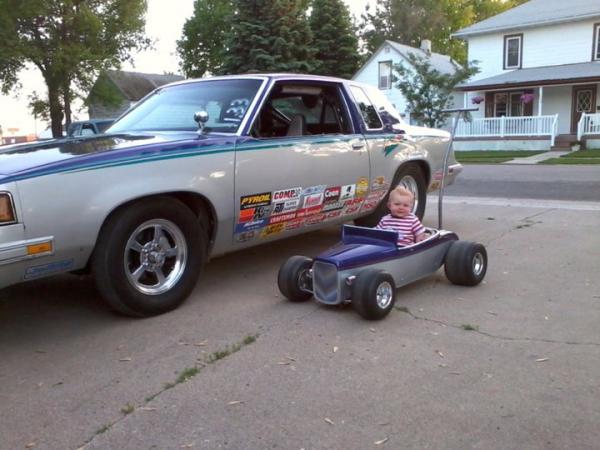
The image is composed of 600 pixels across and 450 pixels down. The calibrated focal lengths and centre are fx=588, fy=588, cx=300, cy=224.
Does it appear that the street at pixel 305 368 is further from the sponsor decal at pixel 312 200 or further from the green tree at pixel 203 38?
the green tree at pixel 203 38

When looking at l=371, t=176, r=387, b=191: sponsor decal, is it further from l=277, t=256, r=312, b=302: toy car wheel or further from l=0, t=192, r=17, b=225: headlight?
l=0, t=192, r=17, b=225: headlight

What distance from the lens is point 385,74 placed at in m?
35.5

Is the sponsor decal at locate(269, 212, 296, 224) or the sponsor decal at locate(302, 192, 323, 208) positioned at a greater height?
the sponsor decal at locate(302, 192, 323, 208)

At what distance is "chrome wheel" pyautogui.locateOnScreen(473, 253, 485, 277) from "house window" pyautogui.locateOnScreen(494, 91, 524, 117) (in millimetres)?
26895

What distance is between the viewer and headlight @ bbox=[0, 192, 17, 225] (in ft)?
10.5

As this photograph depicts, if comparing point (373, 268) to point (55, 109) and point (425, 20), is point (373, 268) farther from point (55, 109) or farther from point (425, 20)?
point (425, 20)

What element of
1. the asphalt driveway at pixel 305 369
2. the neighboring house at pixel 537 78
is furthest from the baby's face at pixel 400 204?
the neighboring house at pixel 537 78

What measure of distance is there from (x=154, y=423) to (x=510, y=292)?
300 cm

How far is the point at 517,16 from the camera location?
96.9 ft

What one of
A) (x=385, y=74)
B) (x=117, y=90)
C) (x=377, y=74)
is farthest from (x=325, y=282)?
(x=117, y=90)

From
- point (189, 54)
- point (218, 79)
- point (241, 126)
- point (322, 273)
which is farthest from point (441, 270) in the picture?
point (189, 54)

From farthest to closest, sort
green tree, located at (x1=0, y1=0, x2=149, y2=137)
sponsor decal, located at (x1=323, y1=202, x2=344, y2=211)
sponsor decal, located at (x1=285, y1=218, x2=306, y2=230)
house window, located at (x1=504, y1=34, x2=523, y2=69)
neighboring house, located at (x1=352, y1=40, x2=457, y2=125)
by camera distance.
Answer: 1. neighboring house, located at (x1=352, y1=40, x2=457, y2=125)
2. green tree, located at (x1=0, y1=0, x2=149, y2=137)
3. house window, located at (x1=504, y1=34, x2=523, y2=69)
4. sponsor decal, located at (x1=323, y1=202, x2=344, y2=211)
5. sponsor decal, located at (x1=285, y1=218, x2=306, y2=230)

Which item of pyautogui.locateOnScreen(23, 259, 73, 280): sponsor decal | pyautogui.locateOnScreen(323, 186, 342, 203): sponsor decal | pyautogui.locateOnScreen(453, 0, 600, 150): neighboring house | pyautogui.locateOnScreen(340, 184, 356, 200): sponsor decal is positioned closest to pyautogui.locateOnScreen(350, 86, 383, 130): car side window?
pyautogui.locateOnScreen(340, 184, 356, 200): sponsor decal

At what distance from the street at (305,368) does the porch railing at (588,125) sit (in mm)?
22877
